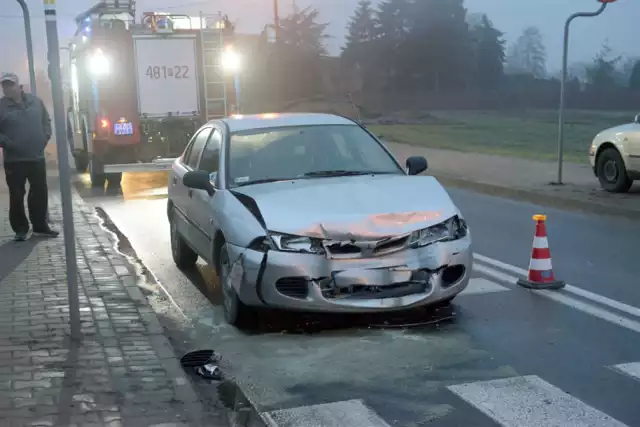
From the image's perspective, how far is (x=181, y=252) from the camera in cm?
863

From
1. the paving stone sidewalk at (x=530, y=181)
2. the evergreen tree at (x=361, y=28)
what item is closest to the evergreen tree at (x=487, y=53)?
the evergreen tree at (x=361, y=28)

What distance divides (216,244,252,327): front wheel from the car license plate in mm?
9737

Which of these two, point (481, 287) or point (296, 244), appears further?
point (481, 287)

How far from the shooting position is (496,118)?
46.8 m

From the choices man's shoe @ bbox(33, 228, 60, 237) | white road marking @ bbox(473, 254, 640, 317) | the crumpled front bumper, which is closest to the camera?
the crumpled front bumper

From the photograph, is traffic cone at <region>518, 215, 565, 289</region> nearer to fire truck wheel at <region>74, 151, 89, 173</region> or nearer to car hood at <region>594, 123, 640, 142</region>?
car hood at <region>594, 123, 640, 142</region>

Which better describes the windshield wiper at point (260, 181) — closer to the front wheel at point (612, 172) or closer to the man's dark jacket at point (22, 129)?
the man's dark jacket at point (22, 129)

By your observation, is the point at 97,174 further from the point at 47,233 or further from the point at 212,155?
the point at 212,155

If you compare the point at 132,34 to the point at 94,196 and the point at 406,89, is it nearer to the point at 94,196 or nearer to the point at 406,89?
the point at 94,196

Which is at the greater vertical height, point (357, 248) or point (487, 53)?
point (487, 53)

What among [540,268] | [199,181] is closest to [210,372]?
[199,181]

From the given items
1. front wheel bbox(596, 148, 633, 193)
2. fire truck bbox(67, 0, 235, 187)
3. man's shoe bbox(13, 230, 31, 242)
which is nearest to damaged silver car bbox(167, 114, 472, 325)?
man's shoe bbox(13, 230, 31, 242)

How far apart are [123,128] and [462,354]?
11.6 m

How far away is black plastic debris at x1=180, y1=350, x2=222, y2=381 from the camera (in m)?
5.27
